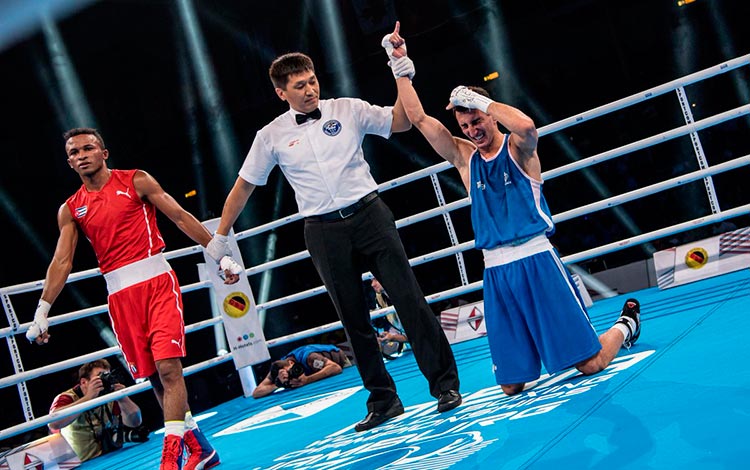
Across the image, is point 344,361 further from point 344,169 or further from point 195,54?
point 195,54

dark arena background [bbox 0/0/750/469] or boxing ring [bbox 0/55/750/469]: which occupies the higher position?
dark arena background [bbox 0/0/750/469]

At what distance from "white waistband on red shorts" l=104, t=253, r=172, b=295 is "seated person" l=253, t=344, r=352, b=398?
2090 millimetres

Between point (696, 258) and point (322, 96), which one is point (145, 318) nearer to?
point (696, 258)

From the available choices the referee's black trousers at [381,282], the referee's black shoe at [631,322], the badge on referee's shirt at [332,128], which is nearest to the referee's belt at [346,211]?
the referee's black trousers at [381,282]

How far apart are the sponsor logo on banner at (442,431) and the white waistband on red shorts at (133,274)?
845 millimetres

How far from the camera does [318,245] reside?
2.88 metres

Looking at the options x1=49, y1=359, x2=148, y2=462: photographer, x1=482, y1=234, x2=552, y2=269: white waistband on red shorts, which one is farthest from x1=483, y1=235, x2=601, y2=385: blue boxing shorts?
x1=49, y1=359, x2=148, y2=462: photographer

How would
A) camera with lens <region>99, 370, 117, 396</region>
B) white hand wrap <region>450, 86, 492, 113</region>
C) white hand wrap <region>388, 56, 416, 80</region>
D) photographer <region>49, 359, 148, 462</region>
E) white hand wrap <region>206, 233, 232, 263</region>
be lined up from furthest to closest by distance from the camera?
photographer <region>49, 359, 148, 462</region> < camera with lens <region>99, 370, 117, 396</region> < white hand wrap <region>206, 233, 232, 263</region> < white hand wrap <region>388, 56, 416, 80</region> < white hand wrap <region>450, 86, 492, 113</region>

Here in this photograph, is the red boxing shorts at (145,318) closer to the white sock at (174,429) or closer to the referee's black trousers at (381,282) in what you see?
the white sock at (174,429)

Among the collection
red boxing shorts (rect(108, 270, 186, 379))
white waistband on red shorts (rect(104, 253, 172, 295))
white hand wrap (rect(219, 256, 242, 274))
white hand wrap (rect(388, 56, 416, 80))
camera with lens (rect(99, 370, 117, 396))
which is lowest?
camera with lens (rect(99, 370, 117, 396))

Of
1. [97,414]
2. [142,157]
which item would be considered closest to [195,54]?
[142,157]

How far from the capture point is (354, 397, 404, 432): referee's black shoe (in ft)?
9.09

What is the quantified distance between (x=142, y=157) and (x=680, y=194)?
6785 mm

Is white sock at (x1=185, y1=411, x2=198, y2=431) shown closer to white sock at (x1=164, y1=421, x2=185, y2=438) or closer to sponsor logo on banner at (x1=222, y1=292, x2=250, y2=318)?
white sock at (x1=164, y1=421, x2=185, y2=438)
